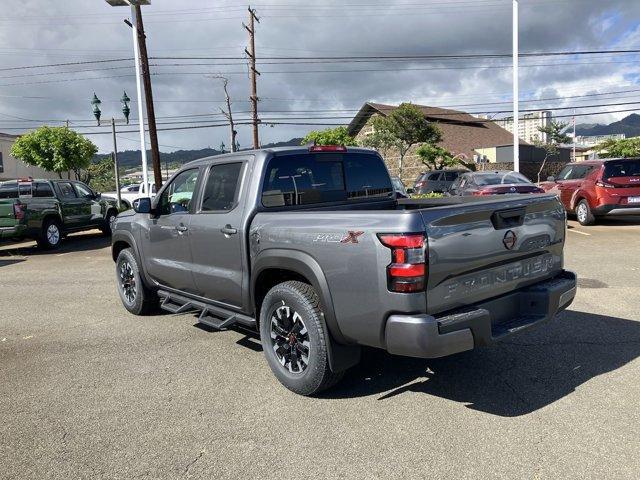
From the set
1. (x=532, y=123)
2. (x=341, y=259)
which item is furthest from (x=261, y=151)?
(x=532, y=123)

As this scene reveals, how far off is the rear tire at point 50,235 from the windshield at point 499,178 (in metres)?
11.3

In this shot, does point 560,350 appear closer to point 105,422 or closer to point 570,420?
point 570,420

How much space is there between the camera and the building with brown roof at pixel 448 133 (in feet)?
164

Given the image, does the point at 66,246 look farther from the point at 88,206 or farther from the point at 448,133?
the point at 448,133

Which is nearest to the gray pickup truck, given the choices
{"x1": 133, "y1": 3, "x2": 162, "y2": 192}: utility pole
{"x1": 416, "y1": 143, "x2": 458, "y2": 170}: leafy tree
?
{"x1": 133, "y1": 3, "x2": 162, "y2": 192}: utility pole

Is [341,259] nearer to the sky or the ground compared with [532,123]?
nearer to the ground

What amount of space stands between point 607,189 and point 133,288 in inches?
450

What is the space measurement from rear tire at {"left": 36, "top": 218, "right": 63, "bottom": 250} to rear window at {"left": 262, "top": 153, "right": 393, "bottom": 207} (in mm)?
11374

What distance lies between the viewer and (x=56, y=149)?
35656 millimetres

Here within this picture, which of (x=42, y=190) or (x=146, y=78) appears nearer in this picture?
(x=42, y=190)

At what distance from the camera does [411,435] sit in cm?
336

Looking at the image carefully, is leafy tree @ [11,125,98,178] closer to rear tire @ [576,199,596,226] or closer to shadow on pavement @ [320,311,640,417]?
rear tire @ [576,199,596,226]

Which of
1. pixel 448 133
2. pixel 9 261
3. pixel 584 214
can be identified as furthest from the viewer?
pixel 448 133

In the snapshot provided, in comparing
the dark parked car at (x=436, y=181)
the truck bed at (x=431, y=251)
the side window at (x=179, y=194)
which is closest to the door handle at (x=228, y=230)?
the truck bed at (x=431, y=251)
